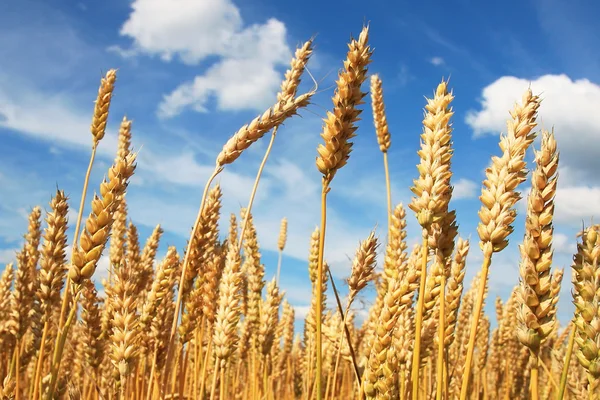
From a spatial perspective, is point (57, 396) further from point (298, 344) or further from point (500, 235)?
point (298, 344)

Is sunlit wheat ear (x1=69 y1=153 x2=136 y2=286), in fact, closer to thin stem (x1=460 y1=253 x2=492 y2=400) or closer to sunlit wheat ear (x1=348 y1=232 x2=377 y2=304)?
sunlit wheat ear (x1=348 y1=232 x2=377 y2=304)

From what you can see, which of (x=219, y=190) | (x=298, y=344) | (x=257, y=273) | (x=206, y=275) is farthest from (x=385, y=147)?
(x=298, y=344)

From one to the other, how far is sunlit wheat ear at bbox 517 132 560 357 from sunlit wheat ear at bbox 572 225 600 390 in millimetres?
197

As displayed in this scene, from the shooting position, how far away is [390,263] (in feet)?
8.69

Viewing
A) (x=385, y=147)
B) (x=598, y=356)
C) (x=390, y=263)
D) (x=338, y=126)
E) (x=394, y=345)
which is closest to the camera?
(x=598, y=356)

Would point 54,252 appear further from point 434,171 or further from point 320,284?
point 434,171

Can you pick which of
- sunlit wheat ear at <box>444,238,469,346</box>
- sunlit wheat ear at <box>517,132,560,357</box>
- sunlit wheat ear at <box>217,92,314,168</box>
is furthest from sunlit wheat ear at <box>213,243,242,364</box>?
sunlit wheat ear at <box>517,132,560,357</box>

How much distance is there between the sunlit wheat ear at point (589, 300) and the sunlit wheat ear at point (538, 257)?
197 millimetres

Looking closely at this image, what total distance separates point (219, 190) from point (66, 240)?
978 mm

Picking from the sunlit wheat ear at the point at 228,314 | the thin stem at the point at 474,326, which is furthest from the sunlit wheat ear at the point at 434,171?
the sunlit wheat ear at the point at 228,314

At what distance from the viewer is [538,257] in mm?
1624

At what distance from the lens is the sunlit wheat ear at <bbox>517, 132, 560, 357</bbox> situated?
162 centimetres

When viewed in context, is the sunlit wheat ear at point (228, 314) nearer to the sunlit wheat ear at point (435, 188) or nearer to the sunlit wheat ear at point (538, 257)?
the sunlit wheat ear at point (435, 188)

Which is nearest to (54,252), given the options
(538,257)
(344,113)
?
(344,113)
